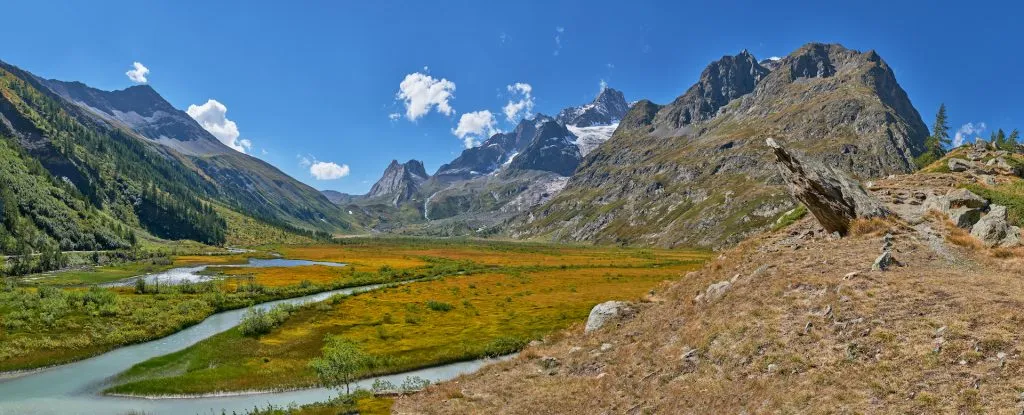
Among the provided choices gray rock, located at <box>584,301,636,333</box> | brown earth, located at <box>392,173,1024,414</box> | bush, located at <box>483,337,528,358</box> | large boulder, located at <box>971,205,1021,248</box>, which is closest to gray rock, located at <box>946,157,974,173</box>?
brown earth, located at <box>392,173,1024,414</box>

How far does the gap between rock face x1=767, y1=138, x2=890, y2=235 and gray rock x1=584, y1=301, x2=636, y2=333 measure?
1684 centimetres

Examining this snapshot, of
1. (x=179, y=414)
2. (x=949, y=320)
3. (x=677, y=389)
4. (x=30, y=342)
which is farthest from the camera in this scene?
(x=30, y=342)

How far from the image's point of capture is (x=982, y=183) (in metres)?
46.4

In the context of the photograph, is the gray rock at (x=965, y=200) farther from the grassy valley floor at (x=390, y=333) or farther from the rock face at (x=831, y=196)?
the grassy valley floor at (x=390, y=333)

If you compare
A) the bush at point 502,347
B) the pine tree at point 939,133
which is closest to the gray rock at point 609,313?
the bush at point 502,347

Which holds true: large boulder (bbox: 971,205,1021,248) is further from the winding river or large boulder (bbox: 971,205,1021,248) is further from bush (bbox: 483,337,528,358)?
the winding river

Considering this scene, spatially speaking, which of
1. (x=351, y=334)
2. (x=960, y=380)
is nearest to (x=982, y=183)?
(x=960, y=380)

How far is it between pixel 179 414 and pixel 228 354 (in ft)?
61.8

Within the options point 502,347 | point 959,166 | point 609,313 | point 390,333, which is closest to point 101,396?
point 390,333

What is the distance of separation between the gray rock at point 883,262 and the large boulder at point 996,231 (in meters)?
7.74

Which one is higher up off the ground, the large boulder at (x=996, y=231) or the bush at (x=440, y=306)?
the large boulder at (x=996, y=231)

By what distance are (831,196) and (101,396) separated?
2611 inches

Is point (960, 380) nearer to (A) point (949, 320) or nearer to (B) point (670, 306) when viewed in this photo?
(A) point (949, 320)

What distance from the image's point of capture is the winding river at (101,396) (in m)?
44.6
